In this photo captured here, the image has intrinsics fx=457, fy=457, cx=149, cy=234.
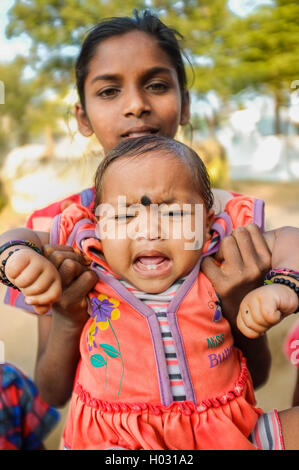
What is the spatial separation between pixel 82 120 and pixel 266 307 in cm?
115

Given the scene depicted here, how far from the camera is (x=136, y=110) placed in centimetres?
150

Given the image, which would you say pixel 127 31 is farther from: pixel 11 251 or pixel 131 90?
→ pixel 11 251

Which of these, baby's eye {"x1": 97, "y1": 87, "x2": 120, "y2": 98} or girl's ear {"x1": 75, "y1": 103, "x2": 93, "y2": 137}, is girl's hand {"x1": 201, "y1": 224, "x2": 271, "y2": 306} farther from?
girl's ear {"x1": 75, "y1": 103, "x2": 93, "y2": 137}

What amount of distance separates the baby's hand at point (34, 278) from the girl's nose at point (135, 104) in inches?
25.3

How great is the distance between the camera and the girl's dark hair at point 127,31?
1.63 meters

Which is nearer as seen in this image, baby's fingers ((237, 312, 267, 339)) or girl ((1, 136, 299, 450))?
baby's fingers ((237, 312, 267, 339))

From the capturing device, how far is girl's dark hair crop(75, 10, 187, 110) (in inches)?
64.2

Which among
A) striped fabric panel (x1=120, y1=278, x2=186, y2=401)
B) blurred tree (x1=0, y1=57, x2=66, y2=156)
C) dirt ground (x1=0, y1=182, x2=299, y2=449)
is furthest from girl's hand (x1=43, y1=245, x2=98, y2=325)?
blurred tree (x1=0, y1=57, x2=66, y2=156)

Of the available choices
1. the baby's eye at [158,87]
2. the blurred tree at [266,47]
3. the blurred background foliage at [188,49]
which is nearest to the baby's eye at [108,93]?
the baby's eye at [158,87]

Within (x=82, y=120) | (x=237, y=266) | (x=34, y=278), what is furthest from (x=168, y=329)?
(x=82, y=120)

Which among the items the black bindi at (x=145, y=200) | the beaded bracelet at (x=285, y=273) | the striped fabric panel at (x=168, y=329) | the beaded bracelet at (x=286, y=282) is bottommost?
the striped fabric panel at (x=168, y=329)

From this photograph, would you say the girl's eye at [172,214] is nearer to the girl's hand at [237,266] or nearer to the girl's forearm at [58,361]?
the girl's hand at [237,266]
